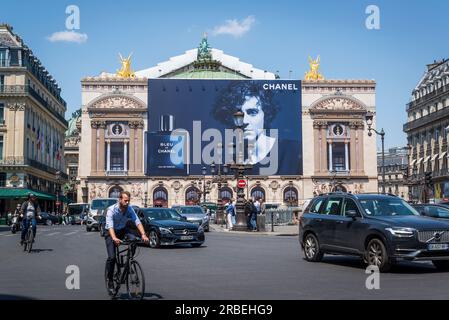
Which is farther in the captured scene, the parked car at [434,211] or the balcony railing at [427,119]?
the balcony railing at [427,119]

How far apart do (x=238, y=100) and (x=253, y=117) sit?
303cm

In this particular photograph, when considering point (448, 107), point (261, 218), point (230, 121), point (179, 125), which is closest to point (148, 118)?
point (179, 125)

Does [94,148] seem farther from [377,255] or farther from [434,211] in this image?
[377,255]

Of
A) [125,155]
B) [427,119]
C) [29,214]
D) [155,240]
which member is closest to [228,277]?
[155,240]

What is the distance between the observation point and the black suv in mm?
12195

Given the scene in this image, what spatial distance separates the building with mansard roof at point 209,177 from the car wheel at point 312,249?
6367 centimetres

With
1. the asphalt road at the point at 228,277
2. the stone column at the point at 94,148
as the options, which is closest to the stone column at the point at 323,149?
the stone column at the point at 94,148

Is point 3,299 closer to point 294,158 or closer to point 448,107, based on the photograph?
point 448,107

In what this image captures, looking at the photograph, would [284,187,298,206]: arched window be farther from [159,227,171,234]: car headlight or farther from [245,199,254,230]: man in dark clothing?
[159,227,171,234]: car headlight

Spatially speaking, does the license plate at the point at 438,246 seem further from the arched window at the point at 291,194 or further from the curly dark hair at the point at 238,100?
the arched window at the point at 291,194

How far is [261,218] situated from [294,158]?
49213 mm

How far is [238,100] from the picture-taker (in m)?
80.4

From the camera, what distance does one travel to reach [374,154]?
86.6 m

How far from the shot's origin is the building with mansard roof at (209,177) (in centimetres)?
8188
